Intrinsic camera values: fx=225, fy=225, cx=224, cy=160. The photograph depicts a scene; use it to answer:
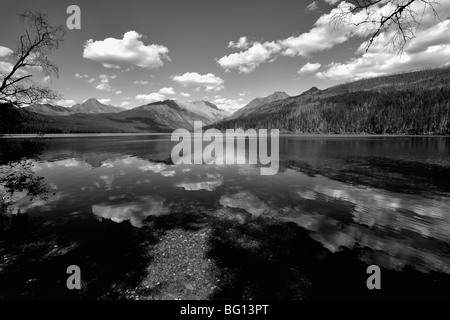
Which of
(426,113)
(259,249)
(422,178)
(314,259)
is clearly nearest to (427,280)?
(314,259)

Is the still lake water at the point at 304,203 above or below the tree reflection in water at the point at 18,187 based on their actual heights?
below

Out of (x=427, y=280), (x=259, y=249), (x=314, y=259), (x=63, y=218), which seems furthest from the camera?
(x=63, y=218)

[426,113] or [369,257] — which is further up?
[426,113]

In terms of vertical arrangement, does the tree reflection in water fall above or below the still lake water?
above

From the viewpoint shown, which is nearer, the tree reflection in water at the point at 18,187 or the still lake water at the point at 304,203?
the still lake water at the point at 304,203

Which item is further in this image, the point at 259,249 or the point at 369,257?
the point at 259,249

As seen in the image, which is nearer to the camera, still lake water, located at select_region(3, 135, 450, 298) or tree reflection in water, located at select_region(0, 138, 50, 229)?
still lake water, located at select_region(3, 135, 450, 298)

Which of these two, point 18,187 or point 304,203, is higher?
point 18,187

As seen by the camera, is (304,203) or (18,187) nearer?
(304,203)

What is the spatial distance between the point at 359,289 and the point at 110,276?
9.83 m
